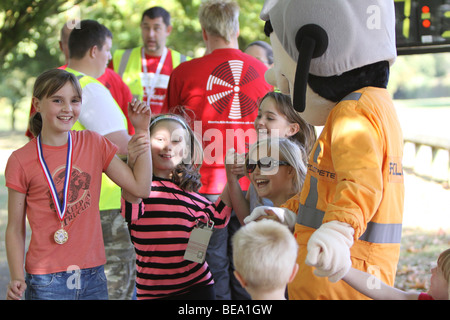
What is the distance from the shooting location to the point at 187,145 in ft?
11.9

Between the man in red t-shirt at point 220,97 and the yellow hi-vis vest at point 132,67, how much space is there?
1189 millimetres

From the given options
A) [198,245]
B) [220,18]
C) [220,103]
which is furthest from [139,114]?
[220,18]

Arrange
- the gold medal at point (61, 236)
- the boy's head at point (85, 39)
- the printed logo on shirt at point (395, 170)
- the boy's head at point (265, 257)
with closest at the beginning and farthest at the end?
the boy's head at point (265, 257) → the printed logo on shirt at point (395, 170) → the gold medal at point (61, 236) → the boy's head at point (85, 39)

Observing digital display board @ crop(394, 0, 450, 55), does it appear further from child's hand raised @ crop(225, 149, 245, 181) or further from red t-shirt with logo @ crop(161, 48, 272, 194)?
child's hand raised @ crop(225, 149, 245, 181)

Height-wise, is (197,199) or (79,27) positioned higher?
(79,27)

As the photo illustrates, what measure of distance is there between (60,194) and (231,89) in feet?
6.18

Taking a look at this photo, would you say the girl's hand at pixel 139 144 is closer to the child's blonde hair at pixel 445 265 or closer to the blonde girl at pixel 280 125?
the blonde girl at pixel 280 125

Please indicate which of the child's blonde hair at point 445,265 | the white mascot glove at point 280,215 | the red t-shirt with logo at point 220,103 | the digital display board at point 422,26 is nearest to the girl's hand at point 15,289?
the white mascot glove at point 280,215

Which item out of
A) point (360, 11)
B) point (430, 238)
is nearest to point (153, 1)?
point (430, 238)

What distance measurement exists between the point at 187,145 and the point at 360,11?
4.94 feet

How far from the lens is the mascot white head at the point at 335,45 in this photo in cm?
248

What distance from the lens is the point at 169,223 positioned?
11.0 feet

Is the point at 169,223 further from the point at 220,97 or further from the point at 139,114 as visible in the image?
the point at 220,97
